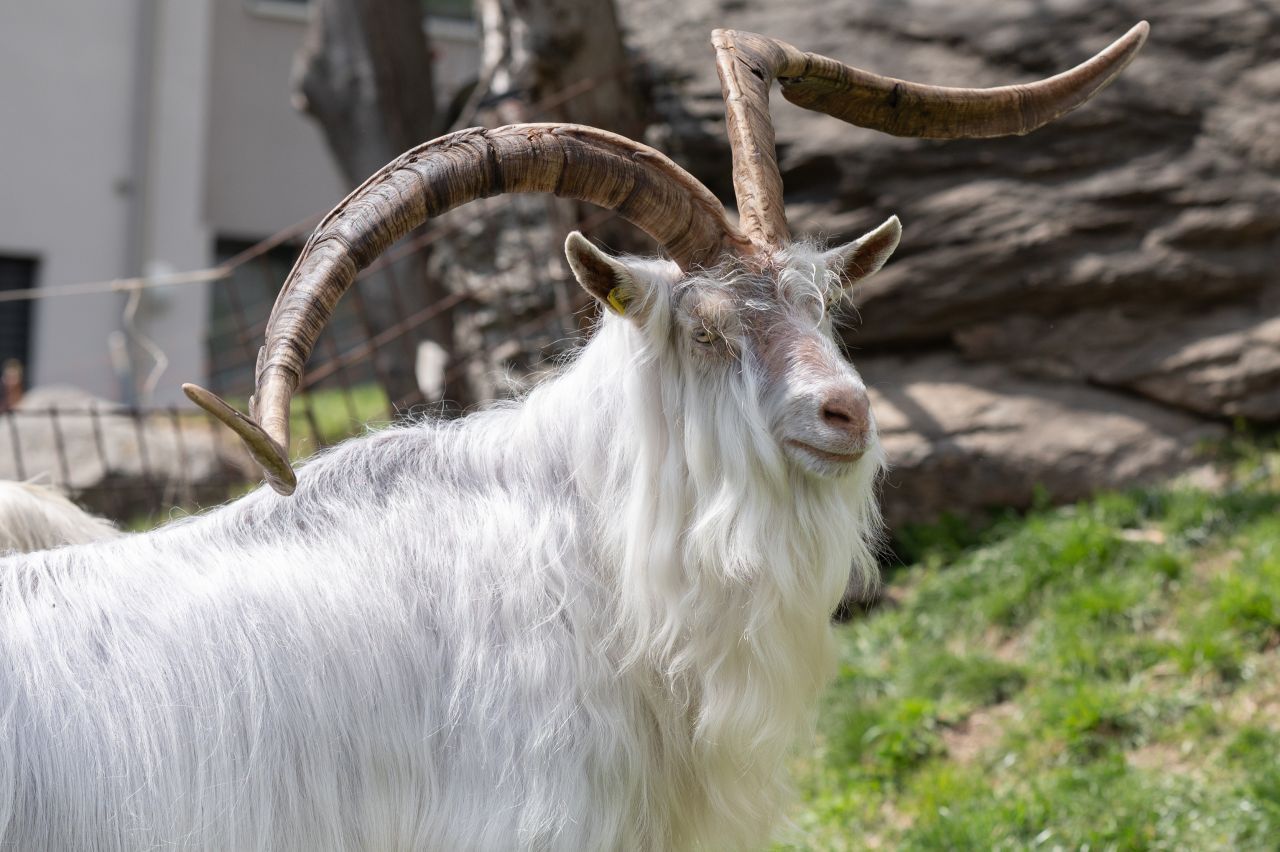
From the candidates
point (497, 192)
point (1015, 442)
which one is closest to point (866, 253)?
point (497, 192)

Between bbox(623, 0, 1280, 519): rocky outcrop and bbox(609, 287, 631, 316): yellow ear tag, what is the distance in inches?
147

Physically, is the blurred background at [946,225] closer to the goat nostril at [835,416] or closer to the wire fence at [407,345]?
the wire fence at [407,345]

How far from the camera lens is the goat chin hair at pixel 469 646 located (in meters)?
2.90

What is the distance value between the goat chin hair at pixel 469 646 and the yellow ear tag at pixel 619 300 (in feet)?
0.28

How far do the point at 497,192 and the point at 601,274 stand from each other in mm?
330

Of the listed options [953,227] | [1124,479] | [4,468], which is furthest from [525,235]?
[4,468]

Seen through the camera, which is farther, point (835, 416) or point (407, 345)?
point (407, 345)

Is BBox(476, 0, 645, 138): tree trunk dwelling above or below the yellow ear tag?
above

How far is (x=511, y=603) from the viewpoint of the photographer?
3119 mm

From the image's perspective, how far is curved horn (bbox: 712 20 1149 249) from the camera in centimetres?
357

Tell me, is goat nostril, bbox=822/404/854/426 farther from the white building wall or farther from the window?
the window

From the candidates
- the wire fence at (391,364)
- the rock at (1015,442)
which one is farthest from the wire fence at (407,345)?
the rock at (1015,442)

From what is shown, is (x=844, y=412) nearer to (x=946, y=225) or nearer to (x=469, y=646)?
(x=469, y=646)

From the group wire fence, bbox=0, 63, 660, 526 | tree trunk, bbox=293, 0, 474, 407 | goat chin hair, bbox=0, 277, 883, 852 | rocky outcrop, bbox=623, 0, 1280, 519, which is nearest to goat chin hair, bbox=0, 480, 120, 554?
goat chin hair, bbox=0, 277, 883, 852
